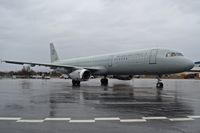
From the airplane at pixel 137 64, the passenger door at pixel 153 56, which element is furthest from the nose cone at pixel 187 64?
the passenger door at pixel 153 56

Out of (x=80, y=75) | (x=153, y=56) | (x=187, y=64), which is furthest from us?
(x=80, y=75)

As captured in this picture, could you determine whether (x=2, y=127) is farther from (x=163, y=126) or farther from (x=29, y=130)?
(x=163, y=126)

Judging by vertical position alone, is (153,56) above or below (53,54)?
below

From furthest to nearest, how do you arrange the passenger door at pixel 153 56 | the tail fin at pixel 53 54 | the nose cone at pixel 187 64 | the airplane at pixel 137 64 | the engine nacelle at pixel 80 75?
the tail fin at pixel 53 54, the engine nacelle at pixel 80 75, the passenger door at pixel 153 56, the airplane at pixel 137 64, the nose cone at pixel 187 64

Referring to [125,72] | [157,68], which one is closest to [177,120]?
[157,68]

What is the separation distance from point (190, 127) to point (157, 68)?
59.7 ft

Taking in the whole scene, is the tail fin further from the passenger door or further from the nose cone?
the nose cone

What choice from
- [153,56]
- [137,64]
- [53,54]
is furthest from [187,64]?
[53,54]

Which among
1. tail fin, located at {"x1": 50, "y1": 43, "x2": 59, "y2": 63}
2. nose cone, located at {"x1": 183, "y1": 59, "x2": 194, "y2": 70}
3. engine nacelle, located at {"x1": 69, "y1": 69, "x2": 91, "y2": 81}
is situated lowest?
engine nacelle, located at {"x1": 69, "y1": 69, "x2": 91, "y2": 81}

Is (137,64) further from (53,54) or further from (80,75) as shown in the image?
(53,54)

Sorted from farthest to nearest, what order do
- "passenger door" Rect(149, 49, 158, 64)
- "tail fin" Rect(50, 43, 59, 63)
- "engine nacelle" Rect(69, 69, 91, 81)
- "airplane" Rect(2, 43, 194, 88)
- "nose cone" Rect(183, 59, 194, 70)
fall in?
"tail fin" Rect(50, 43, 59, 63) < "engine nacelle" Rect(69, 69, 91, 81) < "passenger door" Rect(149, 49, 158, 64) < "airplane" Rect(2, 43, 194, 88) < "nose cone" Rect(183, 59, 194, 70)

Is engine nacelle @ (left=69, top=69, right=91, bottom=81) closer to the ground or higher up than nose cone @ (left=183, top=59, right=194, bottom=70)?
closer to the ground

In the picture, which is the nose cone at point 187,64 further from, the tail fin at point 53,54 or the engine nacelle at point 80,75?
the tail fin at point 53,54

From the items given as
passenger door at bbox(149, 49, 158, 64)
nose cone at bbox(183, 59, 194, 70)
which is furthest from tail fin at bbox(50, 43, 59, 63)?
nose cone at bbox(183, 59, 194, 70)
